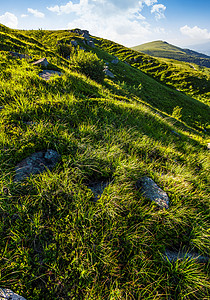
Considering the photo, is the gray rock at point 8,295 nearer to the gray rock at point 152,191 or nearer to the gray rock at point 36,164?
the gray rock at point 36,164

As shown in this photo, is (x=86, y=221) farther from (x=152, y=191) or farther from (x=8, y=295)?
(x=152, y=191)

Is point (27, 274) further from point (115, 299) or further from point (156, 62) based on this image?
point (156, 62)

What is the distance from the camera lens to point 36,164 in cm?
296

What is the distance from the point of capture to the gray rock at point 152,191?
2953 mm

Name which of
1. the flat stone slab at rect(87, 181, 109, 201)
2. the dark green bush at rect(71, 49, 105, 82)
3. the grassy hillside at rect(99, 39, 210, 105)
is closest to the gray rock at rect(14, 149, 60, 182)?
the flat stone slab at rect(87, 181, 109, 201)

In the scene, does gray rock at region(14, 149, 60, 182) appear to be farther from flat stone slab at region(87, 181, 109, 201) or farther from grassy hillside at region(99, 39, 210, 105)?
grassy hillside at region(99, 39, 210, 105)

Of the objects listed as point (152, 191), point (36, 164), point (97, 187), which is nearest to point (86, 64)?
point (36, 164)

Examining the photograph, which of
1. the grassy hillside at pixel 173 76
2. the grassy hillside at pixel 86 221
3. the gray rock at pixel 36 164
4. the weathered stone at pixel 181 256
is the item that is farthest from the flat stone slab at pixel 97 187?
the grassy hillside at pixel 173 76

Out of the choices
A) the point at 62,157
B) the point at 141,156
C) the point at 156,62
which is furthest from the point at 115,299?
the point at 156,62

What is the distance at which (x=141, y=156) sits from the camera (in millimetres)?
4168

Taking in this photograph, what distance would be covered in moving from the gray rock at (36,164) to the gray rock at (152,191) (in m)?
2.20

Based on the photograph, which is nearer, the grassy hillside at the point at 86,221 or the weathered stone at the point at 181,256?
the grassy hillside at the point at 86,221

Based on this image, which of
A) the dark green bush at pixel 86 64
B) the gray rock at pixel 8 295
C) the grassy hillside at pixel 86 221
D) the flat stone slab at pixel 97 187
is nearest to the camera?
the gray rock at pixel 8 295

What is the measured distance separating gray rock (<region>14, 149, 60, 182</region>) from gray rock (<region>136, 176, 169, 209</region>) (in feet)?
7.21
